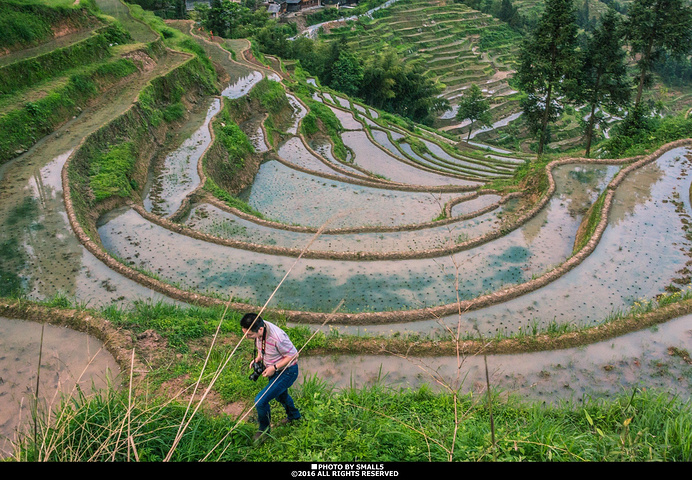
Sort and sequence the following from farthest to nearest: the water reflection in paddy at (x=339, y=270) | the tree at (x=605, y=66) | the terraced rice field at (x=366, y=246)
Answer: the tree at (x=605, y=66), the water reflection in paddy at (x=339, y=270), the terraced rice field at (x=366, y=246)

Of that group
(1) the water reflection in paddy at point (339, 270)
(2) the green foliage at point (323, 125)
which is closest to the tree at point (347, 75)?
(2) the green foliage at point (323, 125)

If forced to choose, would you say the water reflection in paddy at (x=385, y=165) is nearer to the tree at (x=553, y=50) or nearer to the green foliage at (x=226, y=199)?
the tree at (x=553, y=50)

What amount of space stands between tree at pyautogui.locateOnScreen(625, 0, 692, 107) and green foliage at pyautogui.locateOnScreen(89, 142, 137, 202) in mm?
20579

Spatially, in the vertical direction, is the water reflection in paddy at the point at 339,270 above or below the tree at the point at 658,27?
below

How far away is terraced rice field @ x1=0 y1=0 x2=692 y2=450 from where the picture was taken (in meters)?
9.31

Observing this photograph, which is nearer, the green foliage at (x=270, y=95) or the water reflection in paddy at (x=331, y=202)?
the water reflection in paddy at (x=331, y=202)

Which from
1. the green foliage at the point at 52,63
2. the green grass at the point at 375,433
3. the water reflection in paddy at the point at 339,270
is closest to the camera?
the green grass at the point at 375,433

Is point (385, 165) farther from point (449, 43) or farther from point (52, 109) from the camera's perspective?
point (449, 43)

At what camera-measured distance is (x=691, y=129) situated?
18.3m

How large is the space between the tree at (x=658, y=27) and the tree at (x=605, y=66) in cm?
76

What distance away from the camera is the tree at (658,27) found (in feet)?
58.1

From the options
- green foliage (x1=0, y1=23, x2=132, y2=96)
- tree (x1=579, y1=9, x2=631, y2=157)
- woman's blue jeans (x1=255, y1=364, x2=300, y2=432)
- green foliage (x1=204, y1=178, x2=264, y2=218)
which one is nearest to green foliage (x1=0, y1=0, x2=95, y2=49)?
green foliage (x1=0, y1=23, x2=132, y2=96)
